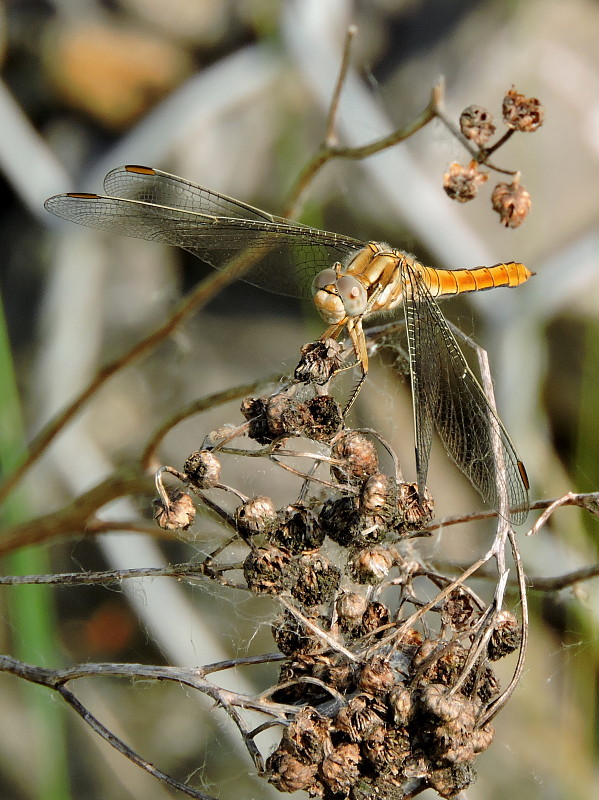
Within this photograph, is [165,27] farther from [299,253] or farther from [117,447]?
[299,253]

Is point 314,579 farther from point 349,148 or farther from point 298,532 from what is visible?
point 349,148

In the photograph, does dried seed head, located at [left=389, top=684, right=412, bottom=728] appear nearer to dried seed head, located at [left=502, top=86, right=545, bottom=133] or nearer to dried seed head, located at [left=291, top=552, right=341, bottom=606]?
dried seed head, located at [left=291, top=552, right=341, bottom=606]

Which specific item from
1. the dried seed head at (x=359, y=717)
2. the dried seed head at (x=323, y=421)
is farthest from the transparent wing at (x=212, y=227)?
the dried seed head at (x=359, y=717)

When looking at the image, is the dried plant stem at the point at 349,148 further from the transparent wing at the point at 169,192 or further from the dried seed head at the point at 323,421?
the dried seed head at the point at 323,421

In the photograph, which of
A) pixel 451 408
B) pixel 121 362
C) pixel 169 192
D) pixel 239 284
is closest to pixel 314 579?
pixel 451 408

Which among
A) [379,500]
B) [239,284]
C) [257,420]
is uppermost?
[239,284]

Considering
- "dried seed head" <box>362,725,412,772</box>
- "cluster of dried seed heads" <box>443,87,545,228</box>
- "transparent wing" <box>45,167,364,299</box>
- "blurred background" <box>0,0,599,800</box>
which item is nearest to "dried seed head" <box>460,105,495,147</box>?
"cluster of dried seed heads" <box>443,87,545,228</box>
